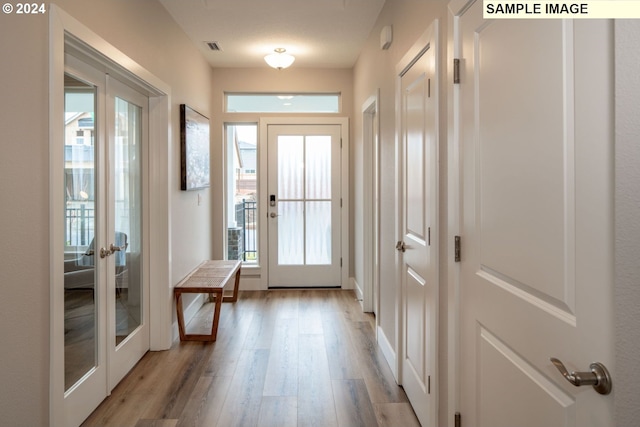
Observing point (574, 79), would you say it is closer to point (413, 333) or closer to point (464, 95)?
point (464, 95)

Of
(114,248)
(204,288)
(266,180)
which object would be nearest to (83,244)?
(114,248)

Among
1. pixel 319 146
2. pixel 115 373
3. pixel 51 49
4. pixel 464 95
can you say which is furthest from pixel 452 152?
pixel 319 146

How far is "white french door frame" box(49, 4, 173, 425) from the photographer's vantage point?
1888 mm

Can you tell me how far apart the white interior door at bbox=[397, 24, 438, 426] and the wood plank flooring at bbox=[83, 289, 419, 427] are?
0.86 ft

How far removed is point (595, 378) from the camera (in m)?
0.93

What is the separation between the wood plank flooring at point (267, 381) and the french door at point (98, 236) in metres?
0.23

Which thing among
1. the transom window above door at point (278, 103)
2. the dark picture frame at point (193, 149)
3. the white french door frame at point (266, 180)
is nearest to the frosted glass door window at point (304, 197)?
the white french door frame at point (266, 180)

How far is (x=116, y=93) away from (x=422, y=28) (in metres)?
1.92

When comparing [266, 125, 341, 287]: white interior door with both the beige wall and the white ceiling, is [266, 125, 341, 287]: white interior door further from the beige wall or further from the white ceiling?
the beige wall

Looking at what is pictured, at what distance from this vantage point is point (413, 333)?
100.0 inches

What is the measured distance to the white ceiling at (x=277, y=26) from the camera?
11.2 ft

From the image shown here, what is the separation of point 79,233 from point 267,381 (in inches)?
57.9

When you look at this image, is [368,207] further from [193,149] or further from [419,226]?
[419,226]

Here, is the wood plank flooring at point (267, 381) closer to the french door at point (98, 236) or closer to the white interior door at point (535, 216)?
the french door at point (98, 236)
